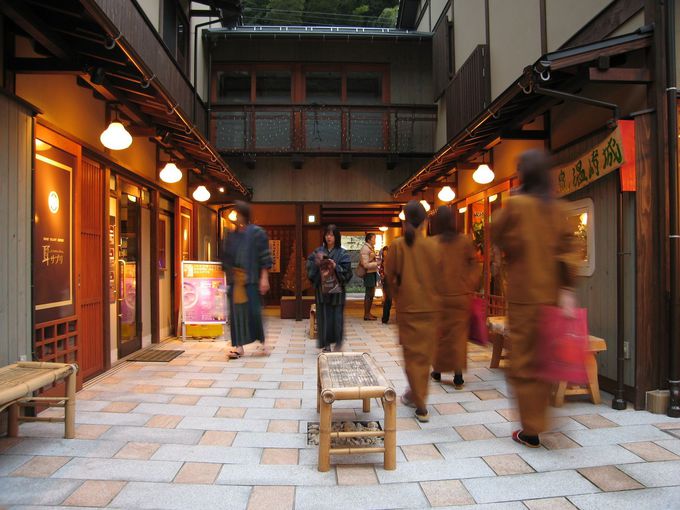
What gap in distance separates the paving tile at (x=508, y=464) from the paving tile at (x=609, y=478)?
39 centimetres

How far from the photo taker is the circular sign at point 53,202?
4.90 metres

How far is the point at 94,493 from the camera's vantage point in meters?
3.08

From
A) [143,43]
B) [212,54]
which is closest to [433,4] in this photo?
[212,54]

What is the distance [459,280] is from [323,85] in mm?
9574

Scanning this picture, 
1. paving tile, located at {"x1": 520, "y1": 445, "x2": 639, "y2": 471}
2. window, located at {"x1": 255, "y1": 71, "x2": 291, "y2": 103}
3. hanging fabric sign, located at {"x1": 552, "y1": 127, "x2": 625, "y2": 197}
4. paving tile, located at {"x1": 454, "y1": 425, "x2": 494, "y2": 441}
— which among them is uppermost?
window, located at {"x1": 255, "y1": 71, "x2": 291, "y2": 103}

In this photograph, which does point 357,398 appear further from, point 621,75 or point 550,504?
point 621,75

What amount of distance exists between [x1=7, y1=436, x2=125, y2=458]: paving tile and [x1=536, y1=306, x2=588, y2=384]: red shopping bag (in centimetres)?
337

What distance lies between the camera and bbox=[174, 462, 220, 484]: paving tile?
328 centimetres

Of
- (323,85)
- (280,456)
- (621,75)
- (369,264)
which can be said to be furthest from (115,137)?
(323,85)

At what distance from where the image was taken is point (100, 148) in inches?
243

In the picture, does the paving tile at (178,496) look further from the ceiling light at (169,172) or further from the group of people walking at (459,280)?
the ceiling light at (169,172)

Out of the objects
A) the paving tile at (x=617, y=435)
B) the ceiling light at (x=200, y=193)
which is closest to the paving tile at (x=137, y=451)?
the paving tile at (x=617, y=435)

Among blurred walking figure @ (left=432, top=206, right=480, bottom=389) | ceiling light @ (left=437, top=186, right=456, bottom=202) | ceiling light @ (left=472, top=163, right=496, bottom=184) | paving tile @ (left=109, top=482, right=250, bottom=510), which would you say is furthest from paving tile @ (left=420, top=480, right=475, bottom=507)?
ceiling light @ (left=437, top=186, right=456, bottom=202)

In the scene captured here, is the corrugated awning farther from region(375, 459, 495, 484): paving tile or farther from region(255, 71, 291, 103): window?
region(255, 71, 291, 103): window
